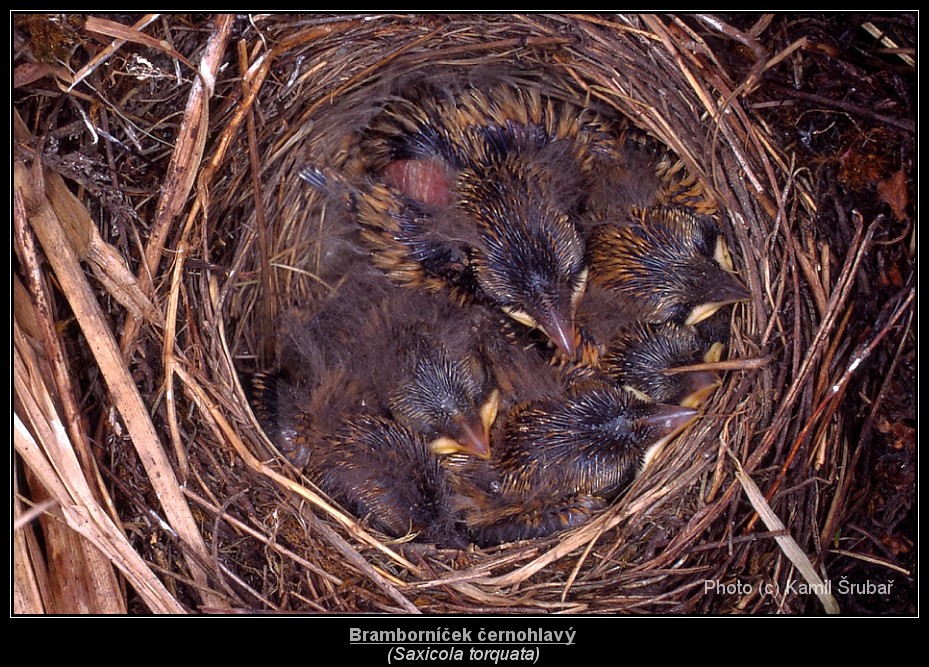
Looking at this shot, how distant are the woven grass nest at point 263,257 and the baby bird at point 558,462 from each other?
0.22 feet

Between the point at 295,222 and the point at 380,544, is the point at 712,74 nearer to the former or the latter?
the point at 295,222

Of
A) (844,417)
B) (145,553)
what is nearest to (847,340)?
(844,417)

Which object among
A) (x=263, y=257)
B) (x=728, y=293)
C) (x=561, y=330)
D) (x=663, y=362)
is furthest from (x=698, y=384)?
(x=263, y=257)

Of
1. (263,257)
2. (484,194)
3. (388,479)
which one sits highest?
(484,194)

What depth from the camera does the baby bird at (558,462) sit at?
5.12 feet

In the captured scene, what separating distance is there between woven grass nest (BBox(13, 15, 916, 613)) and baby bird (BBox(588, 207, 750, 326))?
0.27 feet

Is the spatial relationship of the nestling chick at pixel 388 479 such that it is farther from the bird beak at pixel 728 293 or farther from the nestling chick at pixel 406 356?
the bird beak at pixel 728 293

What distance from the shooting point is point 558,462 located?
1.57 metres

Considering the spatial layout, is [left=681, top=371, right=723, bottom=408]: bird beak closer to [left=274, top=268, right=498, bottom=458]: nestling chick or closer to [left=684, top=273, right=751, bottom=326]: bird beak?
[left=684, top=273, right=751, bottom=326]: bird beak

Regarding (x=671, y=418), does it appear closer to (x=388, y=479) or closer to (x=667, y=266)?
(x=667, y=266)

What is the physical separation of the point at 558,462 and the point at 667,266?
0.49 meters

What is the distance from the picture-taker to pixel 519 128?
171 cm

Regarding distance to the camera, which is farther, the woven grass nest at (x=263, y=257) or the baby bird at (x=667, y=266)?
the baby bird at (x=667, y=266)

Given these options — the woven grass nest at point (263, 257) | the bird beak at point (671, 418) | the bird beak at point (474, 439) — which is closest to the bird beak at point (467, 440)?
the bird beak at point (474, 439)
